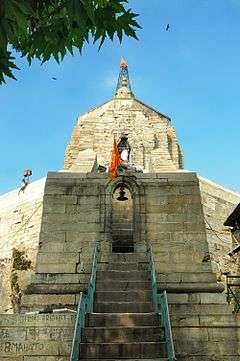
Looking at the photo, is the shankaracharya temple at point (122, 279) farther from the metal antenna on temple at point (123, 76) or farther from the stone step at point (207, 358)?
the metal antenna on temple at point (123, 76)

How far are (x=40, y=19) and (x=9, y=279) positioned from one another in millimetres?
24292

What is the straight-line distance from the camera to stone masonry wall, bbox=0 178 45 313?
25.5 metres

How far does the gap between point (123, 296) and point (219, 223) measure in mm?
21772

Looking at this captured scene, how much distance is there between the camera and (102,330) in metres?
7.76

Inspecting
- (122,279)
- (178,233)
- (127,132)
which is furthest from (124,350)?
(127,132)

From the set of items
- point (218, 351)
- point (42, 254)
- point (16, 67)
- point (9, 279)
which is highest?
point (9, 279)

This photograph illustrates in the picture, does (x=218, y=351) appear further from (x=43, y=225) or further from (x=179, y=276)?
(x=43, y=225)

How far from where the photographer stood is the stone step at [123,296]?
30.3 ft

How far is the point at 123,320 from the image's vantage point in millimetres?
8172

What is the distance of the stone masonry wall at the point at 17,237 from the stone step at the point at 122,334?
17.1 meters

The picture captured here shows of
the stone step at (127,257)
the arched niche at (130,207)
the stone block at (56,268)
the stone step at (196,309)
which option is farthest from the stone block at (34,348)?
the arched niche at (130,207)

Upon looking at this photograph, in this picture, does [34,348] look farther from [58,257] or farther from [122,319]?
[58,257]

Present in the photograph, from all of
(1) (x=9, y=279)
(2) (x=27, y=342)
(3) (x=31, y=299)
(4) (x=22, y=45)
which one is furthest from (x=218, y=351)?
(1) (x=9, y=279)

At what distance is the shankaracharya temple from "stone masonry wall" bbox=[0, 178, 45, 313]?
13738 mm
